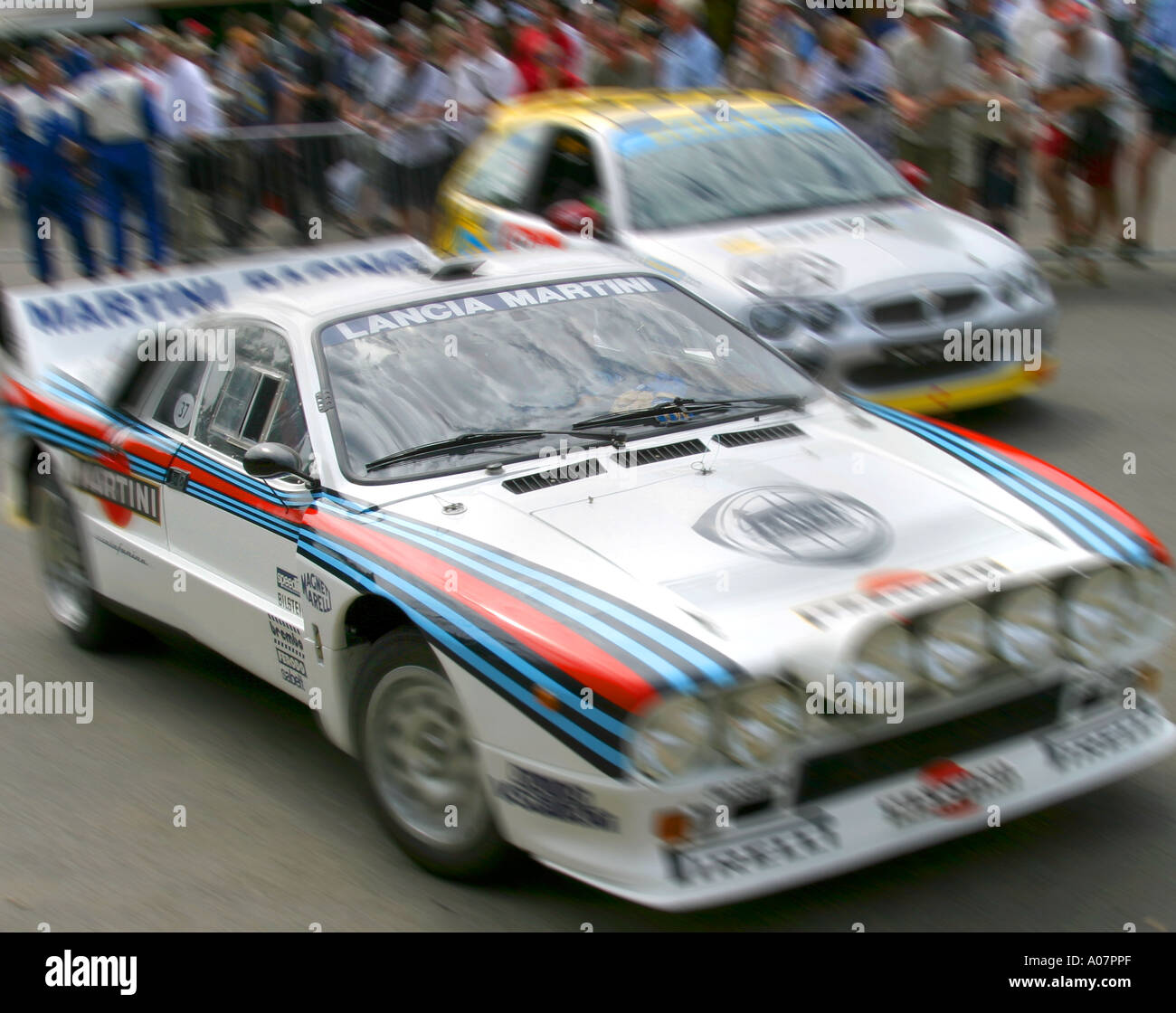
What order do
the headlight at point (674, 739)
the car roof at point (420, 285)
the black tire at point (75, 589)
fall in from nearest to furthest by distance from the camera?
the headlight at point (674, 739)
the car roof at point (420, 285)
the black tire at point (75, 589)

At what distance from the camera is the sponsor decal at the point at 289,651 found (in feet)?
15.8

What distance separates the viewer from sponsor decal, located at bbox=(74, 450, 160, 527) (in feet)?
18.4

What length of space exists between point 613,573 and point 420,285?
1718 millimetres

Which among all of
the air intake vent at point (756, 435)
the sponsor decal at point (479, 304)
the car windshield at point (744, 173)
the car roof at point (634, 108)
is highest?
the sponsor decal at point (479, 304)

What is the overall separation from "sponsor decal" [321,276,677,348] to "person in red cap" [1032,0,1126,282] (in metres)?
6.92

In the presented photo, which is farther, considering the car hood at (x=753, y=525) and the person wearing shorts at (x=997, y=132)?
the person wearing shorts at (x=997, y=132)

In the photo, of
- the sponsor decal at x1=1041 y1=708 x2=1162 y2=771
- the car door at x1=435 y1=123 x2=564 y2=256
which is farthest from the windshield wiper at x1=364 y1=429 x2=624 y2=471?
the car door at x1=435 y1=123 x2=564 y2=256

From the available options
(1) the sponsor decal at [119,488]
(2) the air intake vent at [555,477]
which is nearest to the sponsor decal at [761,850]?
(2) the air intake vent at [555,477]

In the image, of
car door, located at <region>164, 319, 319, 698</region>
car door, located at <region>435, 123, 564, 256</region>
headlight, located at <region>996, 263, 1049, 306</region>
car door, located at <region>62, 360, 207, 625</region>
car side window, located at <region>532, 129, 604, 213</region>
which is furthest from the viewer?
car door, located at <region>435, 123, 564, 256</region>

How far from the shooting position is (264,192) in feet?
45.6

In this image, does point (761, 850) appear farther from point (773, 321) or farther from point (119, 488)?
point (773, 321)

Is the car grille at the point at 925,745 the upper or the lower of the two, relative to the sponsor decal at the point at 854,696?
lower

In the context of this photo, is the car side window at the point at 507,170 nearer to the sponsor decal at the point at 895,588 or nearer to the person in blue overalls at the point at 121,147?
the person in blue overalls at the point at 121,147

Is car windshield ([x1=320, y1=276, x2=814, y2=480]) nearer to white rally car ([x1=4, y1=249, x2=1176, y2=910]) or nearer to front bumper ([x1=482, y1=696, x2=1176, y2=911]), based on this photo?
white rally car ([x1=4, y1=249, x2=1176, y2=910])
